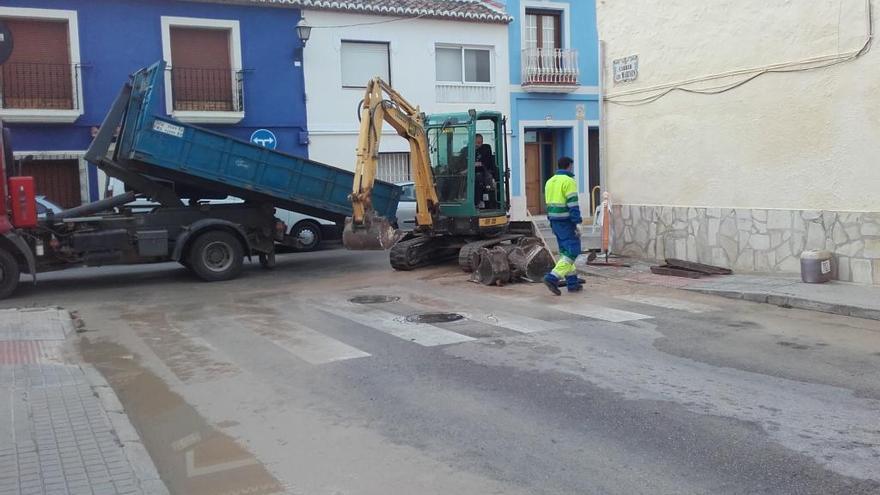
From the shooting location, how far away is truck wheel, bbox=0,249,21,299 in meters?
11.6

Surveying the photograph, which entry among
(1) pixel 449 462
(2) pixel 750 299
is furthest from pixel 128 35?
(1) pixel 449 462

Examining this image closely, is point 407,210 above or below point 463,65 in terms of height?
below

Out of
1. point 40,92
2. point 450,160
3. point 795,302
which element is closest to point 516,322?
point 795,302

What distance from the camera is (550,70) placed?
24266 mm

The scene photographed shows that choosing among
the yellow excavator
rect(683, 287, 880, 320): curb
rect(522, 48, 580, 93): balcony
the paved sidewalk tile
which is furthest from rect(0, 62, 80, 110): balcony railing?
rect(683, 287, 880, 320): curb

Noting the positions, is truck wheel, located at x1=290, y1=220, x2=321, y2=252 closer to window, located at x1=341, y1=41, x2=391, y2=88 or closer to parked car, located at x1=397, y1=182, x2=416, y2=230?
parked car, located at x1=397, y1=182, x2=416, y2=230

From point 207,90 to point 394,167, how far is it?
5.37 meters

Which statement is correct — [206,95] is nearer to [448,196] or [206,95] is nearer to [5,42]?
[5,42]

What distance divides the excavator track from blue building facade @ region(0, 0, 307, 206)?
7.83 metres

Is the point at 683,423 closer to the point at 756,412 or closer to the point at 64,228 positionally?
the point at 756,412

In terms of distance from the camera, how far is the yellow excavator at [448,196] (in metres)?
12.4

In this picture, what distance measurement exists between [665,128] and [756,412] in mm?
8376

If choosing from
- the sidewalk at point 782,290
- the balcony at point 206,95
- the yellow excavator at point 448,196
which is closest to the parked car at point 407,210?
the yellow excavator at point 448,196

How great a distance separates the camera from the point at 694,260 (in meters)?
12.9
